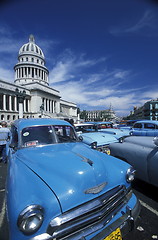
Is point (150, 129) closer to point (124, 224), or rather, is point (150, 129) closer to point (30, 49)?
point (124, 224)

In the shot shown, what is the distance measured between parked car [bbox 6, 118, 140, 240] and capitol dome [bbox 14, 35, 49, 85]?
70.1 metres

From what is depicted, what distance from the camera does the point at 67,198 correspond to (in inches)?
55.1

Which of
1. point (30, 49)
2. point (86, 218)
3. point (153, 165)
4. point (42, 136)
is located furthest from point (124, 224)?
point (30, 49)

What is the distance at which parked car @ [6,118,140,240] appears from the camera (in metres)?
1.25

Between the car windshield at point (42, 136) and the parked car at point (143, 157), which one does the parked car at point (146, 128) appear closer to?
the parked car at point (143, 157)

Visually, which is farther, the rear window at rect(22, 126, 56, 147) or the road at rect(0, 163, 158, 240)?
the rear window at rect(22, 126, 56, 147)

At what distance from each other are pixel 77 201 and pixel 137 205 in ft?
3.79

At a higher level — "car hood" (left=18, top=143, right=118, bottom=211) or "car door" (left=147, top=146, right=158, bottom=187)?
"car hood" (left=18, top=143, right=118, bottom=211)

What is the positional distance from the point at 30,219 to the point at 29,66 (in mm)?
75283

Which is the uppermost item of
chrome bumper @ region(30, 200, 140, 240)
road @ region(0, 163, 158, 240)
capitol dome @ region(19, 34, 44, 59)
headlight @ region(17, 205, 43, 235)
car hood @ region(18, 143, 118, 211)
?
capitol dome @ region(19, 34, 44, 59)

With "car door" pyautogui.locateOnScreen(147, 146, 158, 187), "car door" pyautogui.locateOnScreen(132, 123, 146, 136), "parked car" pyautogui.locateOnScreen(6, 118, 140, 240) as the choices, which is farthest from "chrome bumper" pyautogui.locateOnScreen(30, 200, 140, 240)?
"car door" pyautogui.locateOnScreen(132, 123, 146, 136)

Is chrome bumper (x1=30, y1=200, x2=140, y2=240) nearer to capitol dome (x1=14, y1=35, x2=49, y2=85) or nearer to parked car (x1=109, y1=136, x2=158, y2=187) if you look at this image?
parked car (x1=109, y1=136, x2=158, y2=187)

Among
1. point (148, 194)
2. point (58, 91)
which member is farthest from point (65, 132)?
point (58, 91)

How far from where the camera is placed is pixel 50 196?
1.36 m
